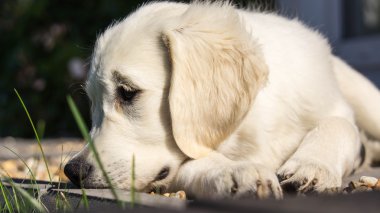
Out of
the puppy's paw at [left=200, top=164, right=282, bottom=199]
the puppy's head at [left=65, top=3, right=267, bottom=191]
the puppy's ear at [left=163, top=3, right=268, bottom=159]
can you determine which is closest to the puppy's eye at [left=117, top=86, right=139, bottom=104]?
the puppy's head at [left=65, top=3, right=267, bottom=191]

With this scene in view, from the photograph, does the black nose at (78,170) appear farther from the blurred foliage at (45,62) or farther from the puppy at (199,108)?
the blurred foliage at (45,62)

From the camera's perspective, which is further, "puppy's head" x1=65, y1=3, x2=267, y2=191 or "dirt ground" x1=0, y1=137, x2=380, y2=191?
"dirt ground" x1=0, y1=137, x2=380, y2=191

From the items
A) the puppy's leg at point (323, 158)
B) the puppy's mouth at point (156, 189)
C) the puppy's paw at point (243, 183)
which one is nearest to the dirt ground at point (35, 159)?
the puppy's mouth at point (156, 189)

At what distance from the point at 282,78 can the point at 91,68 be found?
88 centimetres

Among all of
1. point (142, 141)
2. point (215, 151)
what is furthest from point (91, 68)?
point (215, 151)

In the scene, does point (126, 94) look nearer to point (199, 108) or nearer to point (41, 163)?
point (199, 108)

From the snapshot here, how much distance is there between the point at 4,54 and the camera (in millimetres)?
Result: 8859

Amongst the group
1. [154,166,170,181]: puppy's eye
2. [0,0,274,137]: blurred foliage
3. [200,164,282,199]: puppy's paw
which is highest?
[200,164,282,199]: puppy's paw

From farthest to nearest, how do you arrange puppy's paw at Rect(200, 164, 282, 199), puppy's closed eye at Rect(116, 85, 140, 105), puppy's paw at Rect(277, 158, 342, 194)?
puppy's closed eye at Rect(116, 85, 140, 105) → puppy's paw at Rect(277, 158, 342, 194) → puppy's paw at Rect(200, 164, 282, 199)

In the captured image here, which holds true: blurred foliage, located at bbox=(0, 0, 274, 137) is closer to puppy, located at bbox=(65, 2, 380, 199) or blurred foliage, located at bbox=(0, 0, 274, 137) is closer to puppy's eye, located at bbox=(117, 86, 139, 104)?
puppy, located at bbox=(65, 2, 380, 199)

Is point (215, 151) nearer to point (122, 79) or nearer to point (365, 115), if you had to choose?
point (122, 79)

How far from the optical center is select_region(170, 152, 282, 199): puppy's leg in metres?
2.48

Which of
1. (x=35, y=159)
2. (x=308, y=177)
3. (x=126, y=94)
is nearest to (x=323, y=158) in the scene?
(x=308, y=177)

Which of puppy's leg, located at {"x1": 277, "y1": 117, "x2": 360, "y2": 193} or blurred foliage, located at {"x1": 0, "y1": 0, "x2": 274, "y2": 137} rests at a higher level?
puppy's leg, located at {"x1": 277, "y1": 117, "x2": 360, "y2": 193}
